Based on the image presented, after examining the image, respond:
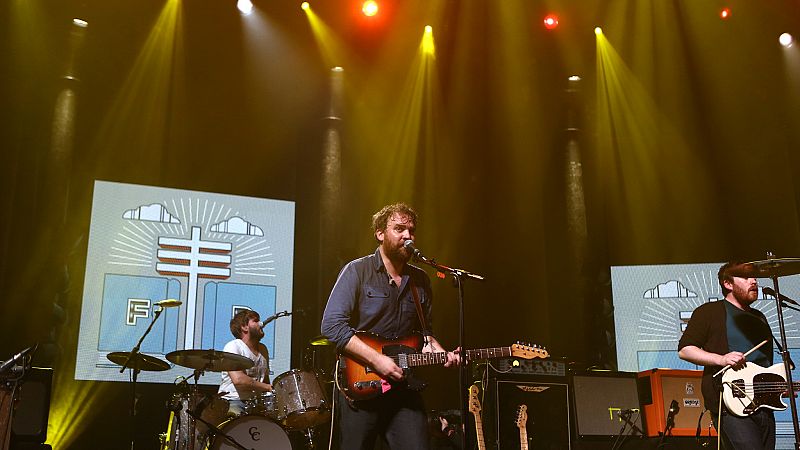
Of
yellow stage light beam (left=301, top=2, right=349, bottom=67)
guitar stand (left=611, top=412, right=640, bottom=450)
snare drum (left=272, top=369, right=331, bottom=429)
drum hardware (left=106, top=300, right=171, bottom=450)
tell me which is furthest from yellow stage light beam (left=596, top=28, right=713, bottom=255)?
drum hardware (left=106, top=300, right=171, bottom=450)

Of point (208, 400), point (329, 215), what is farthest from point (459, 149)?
point (208, 400)

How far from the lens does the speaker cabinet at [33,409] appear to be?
22.2 ft

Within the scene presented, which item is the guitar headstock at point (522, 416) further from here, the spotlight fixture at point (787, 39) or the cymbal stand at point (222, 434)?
the spotlight fixture at point (787, 39)

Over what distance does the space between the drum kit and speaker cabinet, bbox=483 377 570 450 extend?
1.61 metres

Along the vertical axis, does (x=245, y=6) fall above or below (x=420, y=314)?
above

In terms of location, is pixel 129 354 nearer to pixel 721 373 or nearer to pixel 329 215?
pixel 329 215

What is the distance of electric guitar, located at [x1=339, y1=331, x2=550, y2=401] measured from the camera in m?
4.29

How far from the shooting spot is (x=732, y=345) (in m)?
5.39

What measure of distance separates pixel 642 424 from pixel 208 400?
439 cm

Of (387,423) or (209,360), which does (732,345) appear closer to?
(387,423)

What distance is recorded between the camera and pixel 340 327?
4.38 metres

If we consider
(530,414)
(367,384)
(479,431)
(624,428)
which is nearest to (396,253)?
(367,384)

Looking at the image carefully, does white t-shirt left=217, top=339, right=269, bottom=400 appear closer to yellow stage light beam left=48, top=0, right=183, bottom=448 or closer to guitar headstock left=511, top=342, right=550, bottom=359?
yellow stage light beam left=48, top=0, right=183, bottom=448

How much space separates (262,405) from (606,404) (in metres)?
3.49
